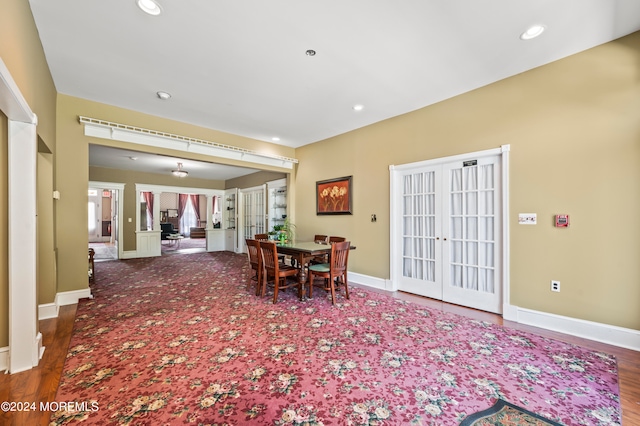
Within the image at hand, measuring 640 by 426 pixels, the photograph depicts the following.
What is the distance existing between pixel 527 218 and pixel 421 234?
1465 mm

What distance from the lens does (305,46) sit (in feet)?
8.94

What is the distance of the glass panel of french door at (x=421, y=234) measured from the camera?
4121 millimetres

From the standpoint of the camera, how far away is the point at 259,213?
324 inches

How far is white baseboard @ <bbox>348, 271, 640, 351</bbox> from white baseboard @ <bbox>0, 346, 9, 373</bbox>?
509cm

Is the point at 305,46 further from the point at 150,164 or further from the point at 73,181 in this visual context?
the point at 150,164

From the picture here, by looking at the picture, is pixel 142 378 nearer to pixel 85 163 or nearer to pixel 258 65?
pixel 258 65

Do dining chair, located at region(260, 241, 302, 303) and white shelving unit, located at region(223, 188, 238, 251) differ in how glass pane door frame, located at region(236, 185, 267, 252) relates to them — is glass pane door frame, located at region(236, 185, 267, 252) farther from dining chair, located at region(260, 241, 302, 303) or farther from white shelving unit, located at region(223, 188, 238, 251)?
dining chair, located at region(260, 241, 302, 303)

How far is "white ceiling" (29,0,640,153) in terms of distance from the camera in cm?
225

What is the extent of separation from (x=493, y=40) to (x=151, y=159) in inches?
294

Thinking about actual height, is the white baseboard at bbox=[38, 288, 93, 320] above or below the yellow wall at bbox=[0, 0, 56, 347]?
below

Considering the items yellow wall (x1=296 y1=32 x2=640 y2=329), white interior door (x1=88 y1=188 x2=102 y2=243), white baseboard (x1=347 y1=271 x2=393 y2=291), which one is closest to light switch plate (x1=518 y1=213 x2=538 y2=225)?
yellow wall (x1=296 y1=32 x2=640 y2=329)

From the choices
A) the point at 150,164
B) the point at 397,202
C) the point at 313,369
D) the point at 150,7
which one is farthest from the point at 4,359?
the point at 150,164

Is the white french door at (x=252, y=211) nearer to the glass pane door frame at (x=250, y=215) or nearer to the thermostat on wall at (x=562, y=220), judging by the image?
the glass pane door frame at (x=250, y=215)

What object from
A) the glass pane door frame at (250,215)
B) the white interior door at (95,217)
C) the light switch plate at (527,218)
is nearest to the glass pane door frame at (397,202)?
the light switch plate at (527,218)
